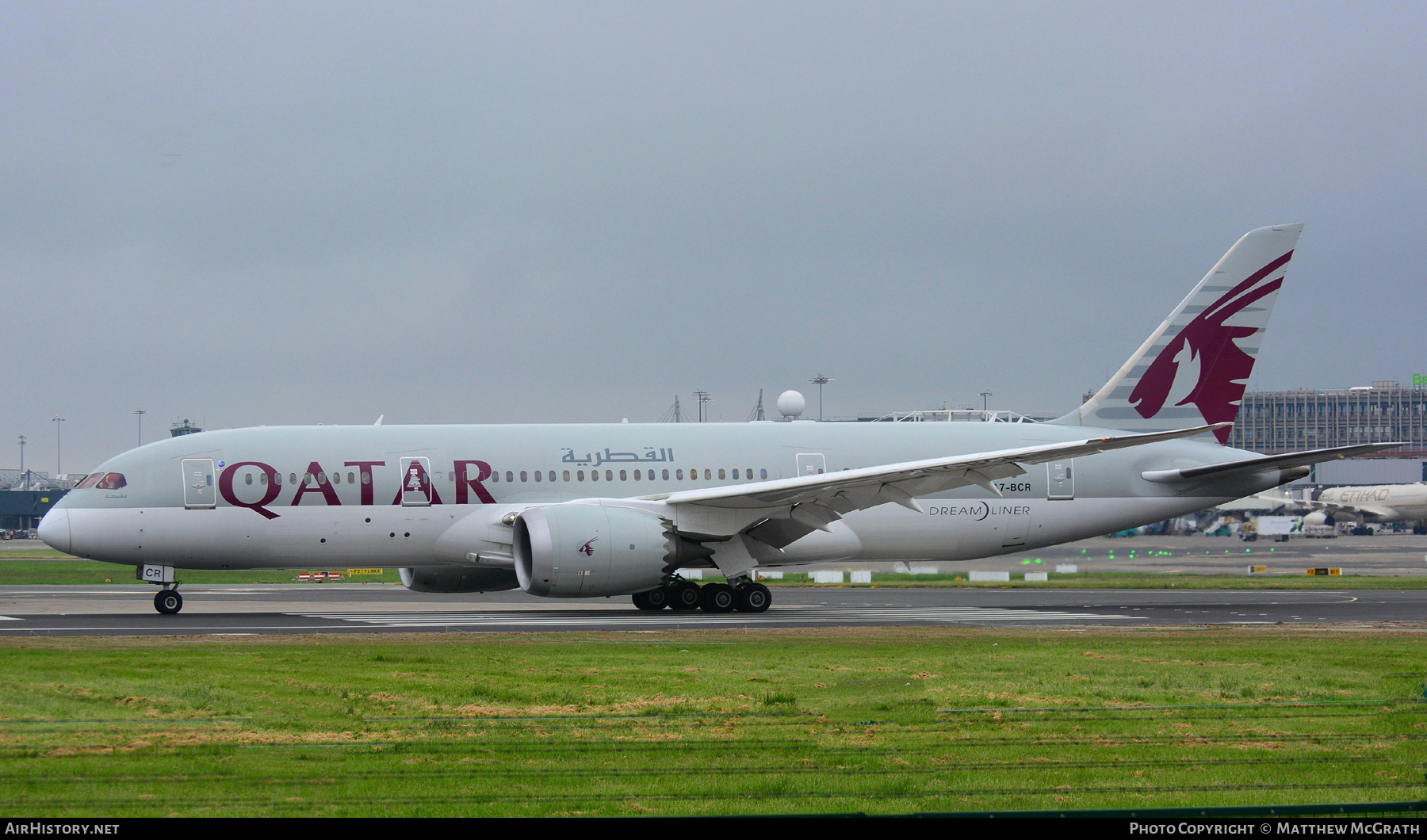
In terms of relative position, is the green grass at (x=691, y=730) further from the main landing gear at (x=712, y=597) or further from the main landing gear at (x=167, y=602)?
the main landing gear at (x=712, y=597)

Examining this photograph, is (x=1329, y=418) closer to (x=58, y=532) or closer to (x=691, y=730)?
(x=58, y=532)

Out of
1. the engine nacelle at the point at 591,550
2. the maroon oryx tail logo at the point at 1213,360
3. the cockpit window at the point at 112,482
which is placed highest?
the maroon oryx tail logo at the point at 1213,360

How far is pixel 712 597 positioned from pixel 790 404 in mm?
18847

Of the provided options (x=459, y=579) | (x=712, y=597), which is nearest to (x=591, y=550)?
(x=712, y=597)

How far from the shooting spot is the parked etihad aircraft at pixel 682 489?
23.4m

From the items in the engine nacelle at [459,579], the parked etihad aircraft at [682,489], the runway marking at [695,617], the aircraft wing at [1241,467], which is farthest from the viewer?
the engine nacelle at [459,579]

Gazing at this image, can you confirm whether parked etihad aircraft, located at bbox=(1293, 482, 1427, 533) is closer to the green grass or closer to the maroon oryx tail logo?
the maroon oryx tail logo

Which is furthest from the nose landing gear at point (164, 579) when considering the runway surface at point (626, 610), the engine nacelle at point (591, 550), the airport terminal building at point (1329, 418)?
the airport terminal building at point (1329, 418)

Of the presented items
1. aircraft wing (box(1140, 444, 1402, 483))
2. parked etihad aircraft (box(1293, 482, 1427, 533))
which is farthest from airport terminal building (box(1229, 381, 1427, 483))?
aircraft wing (box(1140, 444, 1402, 483))

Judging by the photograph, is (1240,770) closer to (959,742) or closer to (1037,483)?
(959,742)

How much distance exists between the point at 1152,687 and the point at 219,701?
8.84 m

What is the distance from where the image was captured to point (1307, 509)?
3671 inches

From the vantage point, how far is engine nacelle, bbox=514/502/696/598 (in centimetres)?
2239

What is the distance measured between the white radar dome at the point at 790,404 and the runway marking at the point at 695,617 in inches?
676
